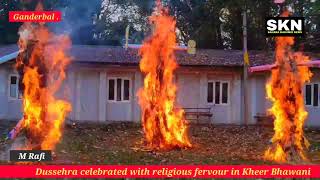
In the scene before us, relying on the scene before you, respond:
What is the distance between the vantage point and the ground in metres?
12.3

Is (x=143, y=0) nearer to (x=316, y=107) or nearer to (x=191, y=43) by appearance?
(x=191, y=43)


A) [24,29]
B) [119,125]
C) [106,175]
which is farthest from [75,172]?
[119,125]

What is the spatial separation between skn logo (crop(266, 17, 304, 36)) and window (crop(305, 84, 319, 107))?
40.9ft

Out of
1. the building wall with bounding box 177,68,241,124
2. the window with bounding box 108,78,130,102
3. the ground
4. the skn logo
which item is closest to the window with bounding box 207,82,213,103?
the building wall with bounding box 177,68,241,124

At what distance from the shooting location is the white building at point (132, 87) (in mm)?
22516

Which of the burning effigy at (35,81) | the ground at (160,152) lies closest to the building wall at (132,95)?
the ground at (160,152)

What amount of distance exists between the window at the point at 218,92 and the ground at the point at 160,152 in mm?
2325

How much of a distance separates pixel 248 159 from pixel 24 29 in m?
6.49

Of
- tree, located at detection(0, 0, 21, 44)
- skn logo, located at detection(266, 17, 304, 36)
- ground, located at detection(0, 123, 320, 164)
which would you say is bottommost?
ground, located at detection(0, 123, 320, 164)

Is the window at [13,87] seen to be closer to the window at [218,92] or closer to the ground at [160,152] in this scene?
the ground at [160,152]

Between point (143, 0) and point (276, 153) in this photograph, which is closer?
point (276, 153)

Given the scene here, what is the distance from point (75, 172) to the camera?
25.2ft

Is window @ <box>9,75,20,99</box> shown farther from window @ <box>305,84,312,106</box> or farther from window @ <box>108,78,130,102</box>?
window @ <box>305,84,312,106</box>

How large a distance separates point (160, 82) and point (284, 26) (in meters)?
4.81
